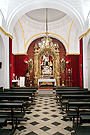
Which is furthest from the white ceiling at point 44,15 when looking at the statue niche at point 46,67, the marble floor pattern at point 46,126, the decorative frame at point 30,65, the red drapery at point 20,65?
the marble floor pattern at point 46,126

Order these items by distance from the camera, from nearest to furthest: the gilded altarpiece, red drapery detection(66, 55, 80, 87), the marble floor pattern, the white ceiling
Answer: the marble floor pattern → the white ceiling → red drapery detection(66, 55, 80, 87) → the gilded altarpiece

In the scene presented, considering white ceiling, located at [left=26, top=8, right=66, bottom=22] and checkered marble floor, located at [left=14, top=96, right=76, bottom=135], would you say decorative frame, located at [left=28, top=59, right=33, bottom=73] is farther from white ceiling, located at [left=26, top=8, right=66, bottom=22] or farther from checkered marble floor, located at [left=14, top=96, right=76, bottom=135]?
checkered marble floor, located at [left=14, top=96, right=76, bottom=135]

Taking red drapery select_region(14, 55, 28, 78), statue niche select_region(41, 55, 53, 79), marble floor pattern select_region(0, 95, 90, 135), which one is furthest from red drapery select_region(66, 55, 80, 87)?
marble floor pattern select_region(0, 95, 90, 135)

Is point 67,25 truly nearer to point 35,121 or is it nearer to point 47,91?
point 47,91

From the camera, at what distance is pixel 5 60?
8789 millimetres

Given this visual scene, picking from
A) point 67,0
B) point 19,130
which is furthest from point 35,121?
point 67,0

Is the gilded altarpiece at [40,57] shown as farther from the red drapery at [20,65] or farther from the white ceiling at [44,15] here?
the white ceiling at [44,15]

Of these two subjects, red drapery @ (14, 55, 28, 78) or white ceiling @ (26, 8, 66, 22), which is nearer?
white ceiling @ (26, 8, 66, 22)

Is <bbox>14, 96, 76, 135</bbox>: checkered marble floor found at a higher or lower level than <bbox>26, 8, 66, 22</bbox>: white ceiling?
lower

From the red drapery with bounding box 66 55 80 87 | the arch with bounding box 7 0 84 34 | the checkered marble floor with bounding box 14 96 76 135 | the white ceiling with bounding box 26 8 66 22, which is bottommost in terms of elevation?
the checkered marble floor with bounding box 14 96 76 135

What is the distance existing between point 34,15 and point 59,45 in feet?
13.2

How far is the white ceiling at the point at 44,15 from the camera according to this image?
524 inches

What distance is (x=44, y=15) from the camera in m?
14.0

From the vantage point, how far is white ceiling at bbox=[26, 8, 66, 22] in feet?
43.7
